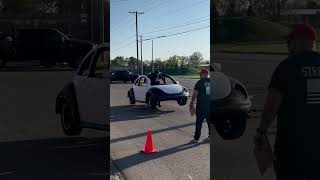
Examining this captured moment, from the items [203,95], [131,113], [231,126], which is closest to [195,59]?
[203,95]

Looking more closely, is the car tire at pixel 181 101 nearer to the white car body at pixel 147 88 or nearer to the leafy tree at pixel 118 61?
the white car body at pixel 147 88

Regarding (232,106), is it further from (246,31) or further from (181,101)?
(181,101)

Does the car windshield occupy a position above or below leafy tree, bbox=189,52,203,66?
below

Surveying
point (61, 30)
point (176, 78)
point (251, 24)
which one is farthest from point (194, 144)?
point (61, 30)

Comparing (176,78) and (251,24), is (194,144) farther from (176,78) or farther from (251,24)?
(251,24)

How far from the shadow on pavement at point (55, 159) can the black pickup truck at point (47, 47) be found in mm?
434

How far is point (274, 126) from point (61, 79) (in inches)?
46.9

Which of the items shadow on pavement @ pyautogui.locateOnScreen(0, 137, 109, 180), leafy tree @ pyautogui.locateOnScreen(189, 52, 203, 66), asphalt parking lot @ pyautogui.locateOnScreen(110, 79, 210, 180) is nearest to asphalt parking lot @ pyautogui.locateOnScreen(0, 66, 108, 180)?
shadow on pavement @ pyautogui.locateOnScreen(0, 137, 109, 180)

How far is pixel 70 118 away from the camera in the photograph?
2.70m

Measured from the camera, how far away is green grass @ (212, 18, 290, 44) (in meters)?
2.68

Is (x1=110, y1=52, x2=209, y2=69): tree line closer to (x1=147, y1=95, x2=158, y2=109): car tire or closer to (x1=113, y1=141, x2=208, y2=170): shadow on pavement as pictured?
(x1=147, y1=95, x2=158, y2=109): car tire

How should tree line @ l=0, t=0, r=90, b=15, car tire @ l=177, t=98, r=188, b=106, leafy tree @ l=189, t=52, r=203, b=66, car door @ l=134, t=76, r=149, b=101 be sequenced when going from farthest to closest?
1. car tire @ l=177, t=98, r=188, b=106
2. car door @ l=134, t=76, r=149, b=101
3. leafy tree @ l=189, t=52, r=203, b=66
4. tree line @ l=0, t=0, r=90, b=15

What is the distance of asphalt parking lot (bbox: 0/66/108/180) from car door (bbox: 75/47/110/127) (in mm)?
73

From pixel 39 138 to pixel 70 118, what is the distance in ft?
0.66
